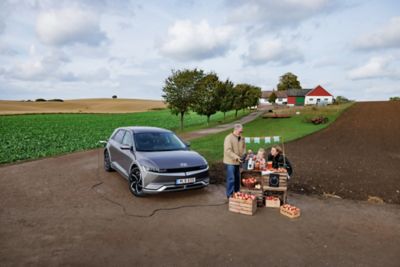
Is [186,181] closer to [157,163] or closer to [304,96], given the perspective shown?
[157,163]

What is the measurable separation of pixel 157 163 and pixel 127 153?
1.58 metres

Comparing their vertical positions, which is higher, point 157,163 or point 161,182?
point 157,163

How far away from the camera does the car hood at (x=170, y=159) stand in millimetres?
6945

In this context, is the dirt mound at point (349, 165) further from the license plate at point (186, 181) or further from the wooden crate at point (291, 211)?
the license plate at point (186, 181)

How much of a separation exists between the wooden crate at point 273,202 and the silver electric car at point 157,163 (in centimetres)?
168

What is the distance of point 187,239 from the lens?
4.93 metres

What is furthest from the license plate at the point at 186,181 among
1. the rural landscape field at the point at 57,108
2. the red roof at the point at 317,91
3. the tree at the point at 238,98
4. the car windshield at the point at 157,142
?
the red roof at the point at 317,91

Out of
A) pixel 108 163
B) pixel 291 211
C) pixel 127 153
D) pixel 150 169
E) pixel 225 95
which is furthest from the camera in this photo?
pixel 225 95

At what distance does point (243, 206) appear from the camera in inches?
243

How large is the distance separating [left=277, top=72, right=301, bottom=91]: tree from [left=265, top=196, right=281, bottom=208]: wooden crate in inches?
3743

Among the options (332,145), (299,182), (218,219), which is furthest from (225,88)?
(218,219)

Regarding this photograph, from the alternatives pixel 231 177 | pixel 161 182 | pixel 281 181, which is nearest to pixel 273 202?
pixel 281 181

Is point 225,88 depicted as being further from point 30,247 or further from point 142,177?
point 30,247

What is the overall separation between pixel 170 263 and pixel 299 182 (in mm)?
5803
